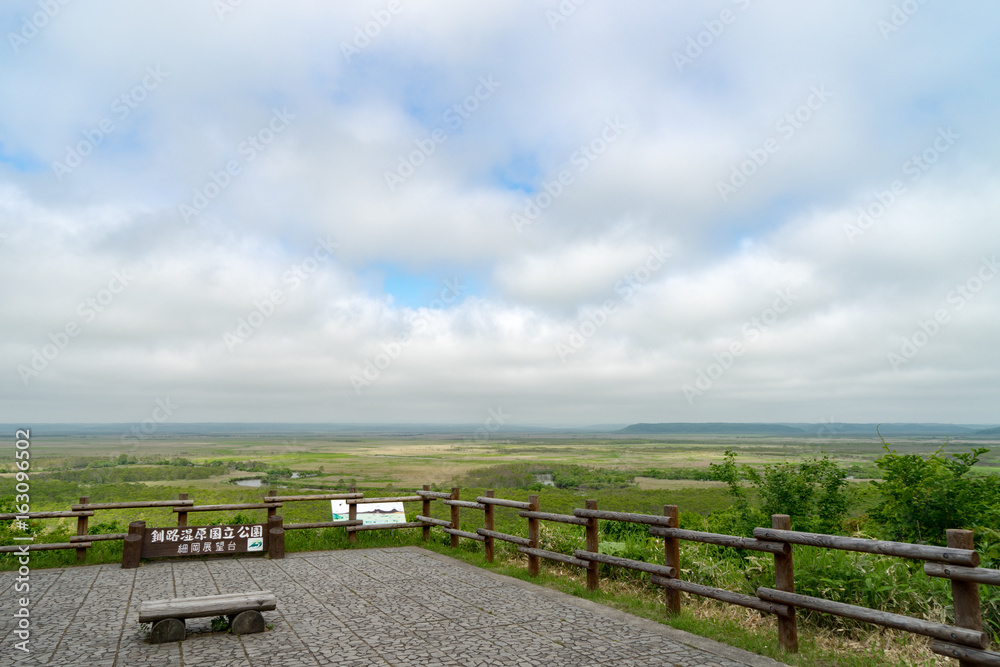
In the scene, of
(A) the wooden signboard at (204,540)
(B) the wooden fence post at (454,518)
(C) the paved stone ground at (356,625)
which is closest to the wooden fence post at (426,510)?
(B) the wooden fence post at (454,518)

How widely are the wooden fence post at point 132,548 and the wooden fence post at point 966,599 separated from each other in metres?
10.2

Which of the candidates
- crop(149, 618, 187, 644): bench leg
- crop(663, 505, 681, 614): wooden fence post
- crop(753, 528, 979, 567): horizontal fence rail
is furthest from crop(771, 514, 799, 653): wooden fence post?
crop(149, 618, 187, 644): bench leg

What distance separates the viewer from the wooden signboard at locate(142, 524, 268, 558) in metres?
9.75

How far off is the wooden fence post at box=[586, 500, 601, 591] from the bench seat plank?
3730 mm

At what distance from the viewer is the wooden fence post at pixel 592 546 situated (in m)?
7.71

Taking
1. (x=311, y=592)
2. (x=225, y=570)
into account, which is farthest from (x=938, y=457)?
(x=225, y=570)

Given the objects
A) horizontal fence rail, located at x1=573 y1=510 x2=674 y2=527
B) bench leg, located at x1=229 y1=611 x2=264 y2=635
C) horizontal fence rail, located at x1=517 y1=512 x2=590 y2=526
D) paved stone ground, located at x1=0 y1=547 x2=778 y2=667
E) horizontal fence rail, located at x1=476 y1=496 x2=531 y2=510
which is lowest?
paved stone ground, located at x1=0 y1=547 x2=778 y2=667

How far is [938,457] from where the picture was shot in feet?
30.0

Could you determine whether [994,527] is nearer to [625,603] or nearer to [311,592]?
[625,603]

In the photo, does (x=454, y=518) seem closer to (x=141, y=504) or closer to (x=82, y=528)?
(x=141, y=504)

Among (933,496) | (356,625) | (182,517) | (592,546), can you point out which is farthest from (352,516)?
(933,496)

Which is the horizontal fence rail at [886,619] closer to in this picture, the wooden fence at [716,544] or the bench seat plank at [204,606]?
the wooden fence at [716,544]

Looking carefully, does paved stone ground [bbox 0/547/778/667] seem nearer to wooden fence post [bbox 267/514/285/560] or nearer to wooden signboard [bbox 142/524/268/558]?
wooden signboard [bbox 142/524/268/558]

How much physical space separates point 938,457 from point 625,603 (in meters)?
5.53
